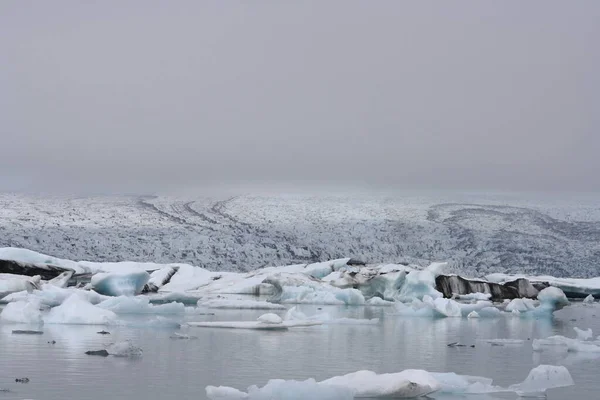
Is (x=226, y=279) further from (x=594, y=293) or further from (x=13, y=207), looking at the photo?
(x=13, y=207)

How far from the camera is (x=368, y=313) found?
17719 mm

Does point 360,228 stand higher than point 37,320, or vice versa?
point 360,228

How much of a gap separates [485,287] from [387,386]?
18.6m

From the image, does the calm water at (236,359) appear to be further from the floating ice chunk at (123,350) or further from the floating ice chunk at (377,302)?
the floating ice chunk at (377,302)

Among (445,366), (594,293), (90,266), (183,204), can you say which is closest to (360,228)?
(183,204)

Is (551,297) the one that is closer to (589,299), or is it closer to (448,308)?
(448,308)

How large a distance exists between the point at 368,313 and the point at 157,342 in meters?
8.73

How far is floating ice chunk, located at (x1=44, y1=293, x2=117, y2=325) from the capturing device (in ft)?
37.8

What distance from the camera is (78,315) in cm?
1159

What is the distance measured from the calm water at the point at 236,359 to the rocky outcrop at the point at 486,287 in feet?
35.2

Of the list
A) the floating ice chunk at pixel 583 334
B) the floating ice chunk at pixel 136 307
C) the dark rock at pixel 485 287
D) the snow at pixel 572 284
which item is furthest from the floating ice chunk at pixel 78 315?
the snow at pixel 572 284

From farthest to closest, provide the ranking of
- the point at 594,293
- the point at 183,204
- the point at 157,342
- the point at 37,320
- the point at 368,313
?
1. the point at 183,204
2. the point at 594,293
3. the point at 368,313
4. the point at 37,320
5. the point at 157,342

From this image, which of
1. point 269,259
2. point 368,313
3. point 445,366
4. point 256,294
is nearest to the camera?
point 445,366

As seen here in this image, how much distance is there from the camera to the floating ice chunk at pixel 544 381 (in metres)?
6.38
